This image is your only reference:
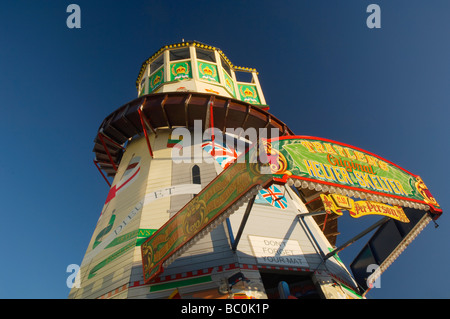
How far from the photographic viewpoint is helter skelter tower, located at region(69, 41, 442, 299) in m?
9.09

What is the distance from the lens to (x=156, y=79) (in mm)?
23109

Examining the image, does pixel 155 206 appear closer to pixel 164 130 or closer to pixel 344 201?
pixel 164 130

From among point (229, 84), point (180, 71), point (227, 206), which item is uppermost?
point (180, 71)

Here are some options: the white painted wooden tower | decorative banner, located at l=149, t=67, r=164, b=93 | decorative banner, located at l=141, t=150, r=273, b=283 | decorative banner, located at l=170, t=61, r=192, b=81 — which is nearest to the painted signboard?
the white painted wooden tower

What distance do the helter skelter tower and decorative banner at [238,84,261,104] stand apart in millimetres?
2998

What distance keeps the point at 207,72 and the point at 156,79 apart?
12.9ft

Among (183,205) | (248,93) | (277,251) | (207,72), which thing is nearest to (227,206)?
(277,251)

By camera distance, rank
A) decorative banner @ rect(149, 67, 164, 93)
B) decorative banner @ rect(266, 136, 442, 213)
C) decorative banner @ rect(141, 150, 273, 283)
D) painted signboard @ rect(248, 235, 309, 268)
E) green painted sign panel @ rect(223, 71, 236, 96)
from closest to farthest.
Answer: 1. decorative banner @ rect(141, 150, 273, 283)
2. decorative banner @ rect(266, 136, 442, 213)
3. painted signboard @ rect(248, 235, 309, 268)
4. decorative banner @ rect(149, 67, 164, 93)
5. green painted sign panel @ rect(223, 71, 236, 96)

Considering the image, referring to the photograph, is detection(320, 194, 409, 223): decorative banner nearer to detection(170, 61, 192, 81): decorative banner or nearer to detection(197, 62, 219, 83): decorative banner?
detection(197, 62, 219, 83): decorative banner

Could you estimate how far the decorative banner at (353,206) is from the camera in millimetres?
9109

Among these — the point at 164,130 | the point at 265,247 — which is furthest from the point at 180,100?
the point at 265,247

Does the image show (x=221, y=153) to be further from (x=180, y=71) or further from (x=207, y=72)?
(x=180, y=71)

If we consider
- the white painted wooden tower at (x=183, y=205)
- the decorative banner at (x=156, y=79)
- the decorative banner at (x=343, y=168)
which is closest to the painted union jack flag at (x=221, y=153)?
the white painted wooden tower at (x=183, y=205)

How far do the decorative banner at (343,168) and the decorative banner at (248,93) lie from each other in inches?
537
